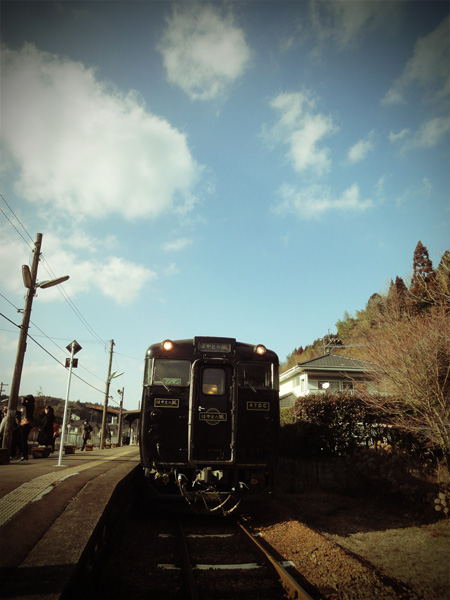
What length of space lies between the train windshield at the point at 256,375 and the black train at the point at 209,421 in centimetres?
2

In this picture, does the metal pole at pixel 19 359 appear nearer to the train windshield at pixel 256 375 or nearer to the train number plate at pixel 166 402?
the train number plate at pixel 166 402

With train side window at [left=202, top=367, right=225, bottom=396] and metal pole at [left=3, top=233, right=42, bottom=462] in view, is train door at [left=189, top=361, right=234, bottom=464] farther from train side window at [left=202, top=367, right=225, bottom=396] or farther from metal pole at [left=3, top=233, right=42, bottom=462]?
metal pole at [left=3, top=233, right=42, bottom=462]

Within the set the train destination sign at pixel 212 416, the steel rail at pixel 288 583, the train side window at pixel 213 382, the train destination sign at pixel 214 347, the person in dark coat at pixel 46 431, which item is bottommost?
the steel rail at pixel 288 583

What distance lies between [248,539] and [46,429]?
9.76 metres

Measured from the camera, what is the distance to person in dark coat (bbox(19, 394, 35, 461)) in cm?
1128

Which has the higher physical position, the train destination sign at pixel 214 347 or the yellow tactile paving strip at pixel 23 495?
the train destination sign at pixel 214 347

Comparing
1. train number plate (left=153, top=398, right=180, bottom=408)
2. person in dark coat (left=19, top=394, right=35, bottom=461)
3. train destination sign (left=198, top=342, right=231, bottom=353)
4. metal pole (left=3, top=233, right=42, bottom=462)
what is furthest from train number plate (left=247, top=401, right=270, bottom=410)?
metal pole (left=3, top=233, right=42, bottom=462)

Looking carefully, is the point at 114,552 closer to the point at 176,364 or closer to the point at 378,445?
the point at 176,364

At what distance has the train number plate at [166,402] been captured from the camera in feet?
24.7

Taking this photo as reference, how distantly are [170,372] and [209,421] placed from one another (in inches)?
50.1

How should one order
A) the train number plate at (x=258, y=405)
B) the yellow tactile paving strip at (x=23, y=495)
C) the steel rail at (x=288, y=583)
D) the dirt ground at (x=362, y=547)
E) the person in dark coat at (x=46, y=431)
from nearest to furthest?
the steel rail at (x=288, y=583) < the dirt ground at (x=362, y=547) < the yellow tactile paving strip at (x=23, y=495) < the train number plate at (x=258, y=405) < the person in dark coat at (x=46, y=431)

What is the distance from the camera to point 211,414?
754cm

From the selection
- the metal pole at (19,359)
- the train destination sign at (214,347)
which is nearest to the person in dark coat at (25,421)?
the metal pole at (19,359)

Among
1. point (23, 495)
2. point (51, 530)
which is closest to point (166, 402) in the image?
point (23, 495)
